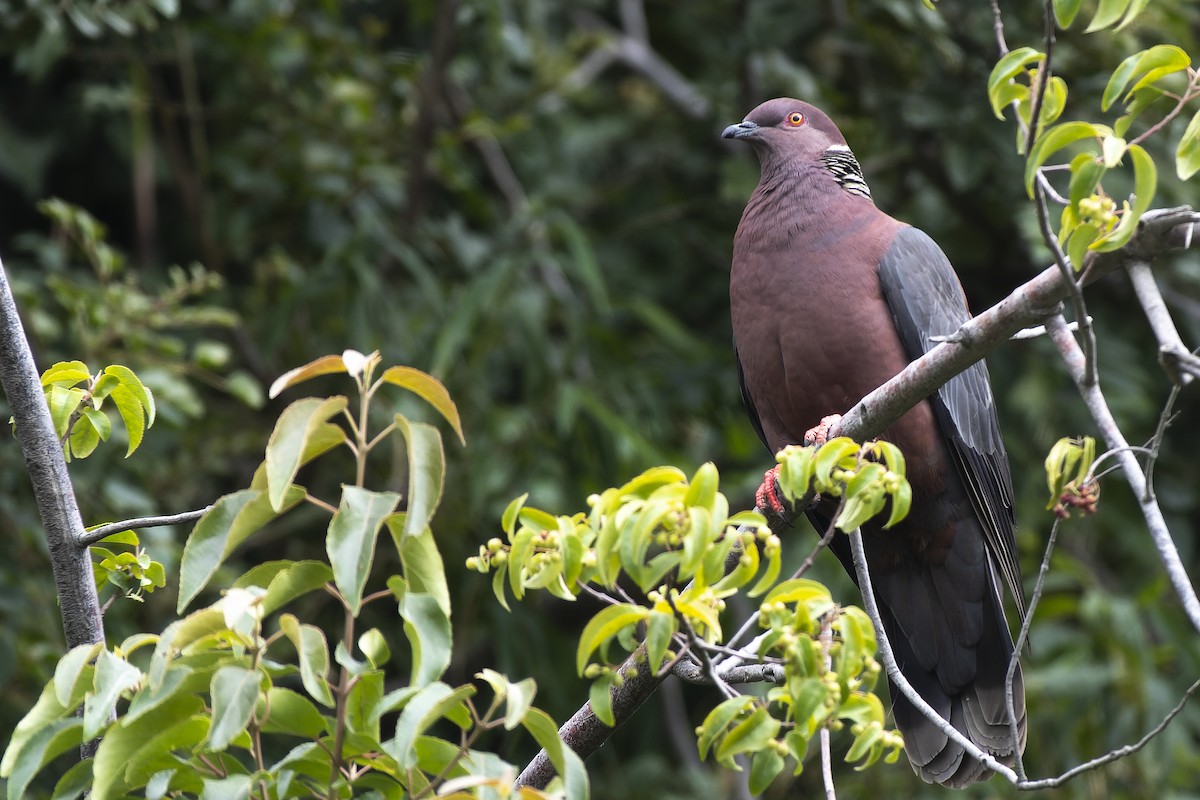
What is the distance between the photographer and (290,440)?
1729mm

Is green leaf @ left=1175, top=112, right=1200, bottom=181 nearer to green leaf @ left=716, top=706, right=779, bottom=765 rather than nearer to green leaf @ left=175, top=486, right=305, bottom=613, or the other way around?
green leaf @ left=716, top=706, right=779, bottom=765

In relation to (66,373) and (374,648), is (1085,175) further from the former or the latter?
(66,373)

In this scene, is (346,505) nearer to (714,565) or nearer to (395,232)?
(714,565)

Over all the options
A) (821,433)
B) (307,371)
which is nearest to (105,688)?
(307,371)

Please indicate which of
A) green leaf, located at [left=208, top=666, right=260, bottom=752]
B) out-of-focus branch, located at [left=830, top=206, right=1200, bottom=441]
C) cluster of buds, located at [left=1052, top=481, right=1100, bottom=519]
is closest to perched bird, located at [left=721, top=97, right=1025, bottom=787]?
out-of-focus branch, located at [left=830, top=206, right=1200, bottom=441]

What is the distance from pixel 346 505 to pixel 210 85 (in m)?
4.61

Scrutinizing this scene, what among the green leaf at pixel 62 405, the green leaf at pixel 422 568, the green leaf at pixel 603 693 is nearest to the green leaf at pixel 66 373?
the green leaf at pixel 62 405

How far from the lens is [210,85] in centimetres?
583

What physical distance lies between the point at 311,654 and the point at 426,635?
155 mm

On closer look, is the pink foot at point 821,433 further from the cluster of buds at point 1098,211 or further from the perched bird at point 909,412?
the cluster of buds at point 1098,211

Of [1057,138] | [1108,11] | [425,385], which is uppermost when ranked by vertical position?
[1108,11]

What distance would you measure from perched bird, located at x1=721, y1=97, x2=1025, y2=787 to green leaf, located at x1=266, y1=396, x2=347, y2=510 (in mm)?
1853

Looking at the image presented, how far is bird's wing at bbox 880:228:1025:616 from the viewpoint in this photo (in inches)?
143

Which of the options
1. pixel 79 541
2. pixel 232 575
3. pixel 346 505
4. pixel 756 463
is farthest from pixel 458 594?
pixel 346 505
